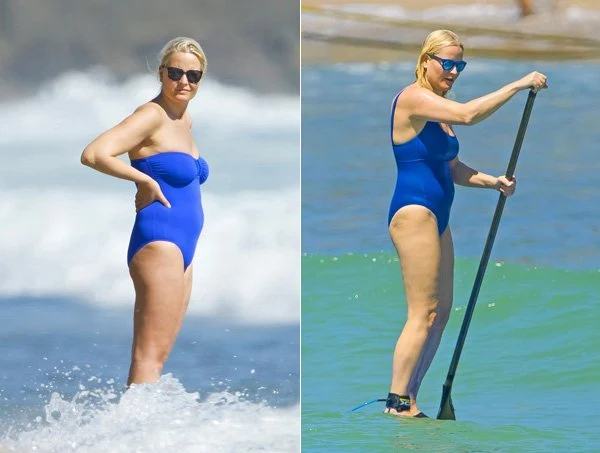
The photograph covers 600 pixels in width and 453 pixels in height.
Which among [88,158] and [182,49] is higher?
[182,49]

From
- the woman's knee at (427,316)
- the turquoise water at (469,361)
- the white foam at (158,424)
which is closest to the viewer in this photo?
the turquoise water at (469,361)

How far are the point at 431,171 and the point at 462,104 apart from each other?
1.40 ft

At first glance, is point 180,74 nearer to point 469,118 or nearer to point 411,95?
point 411,95

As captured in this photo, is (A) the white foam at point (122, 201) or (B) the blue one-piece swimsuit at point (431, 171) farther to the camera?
(A) the white foam at point (122, 201)

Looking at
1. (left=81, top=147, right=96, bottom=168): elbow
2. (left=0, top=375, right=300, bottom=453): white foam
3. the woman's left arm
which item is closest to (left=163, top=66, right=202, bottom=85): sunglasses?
(left=81, top=147, right=96, bottom=168): elbow

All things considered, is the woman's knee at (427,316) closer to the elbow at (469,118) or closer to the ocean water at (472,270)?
the ocean water at (472,270)

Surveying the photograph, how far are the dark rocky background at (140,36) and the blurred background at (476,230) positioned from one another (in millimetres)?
211

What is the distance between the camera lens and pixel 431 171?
9.78 metres

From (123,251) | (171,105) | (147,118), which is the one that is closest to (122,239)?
(123,251)

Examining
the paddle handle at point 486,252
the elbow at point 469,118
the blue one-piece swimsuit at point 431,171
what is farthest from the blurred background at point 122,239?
the elbow at point 469,118

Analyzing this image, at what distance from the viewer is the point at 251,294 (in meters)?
10.1

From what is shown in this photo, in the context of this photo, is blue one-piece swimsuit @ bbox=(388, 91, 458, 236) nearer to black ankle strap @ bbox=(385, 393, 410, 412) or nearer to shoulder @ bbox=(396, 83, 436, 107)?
shoulder @ bbox=(396, 83, 436, 107)

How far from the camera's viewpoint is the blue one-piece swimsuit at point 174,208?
982 cm

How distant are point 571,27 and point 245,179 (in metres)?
2.13
